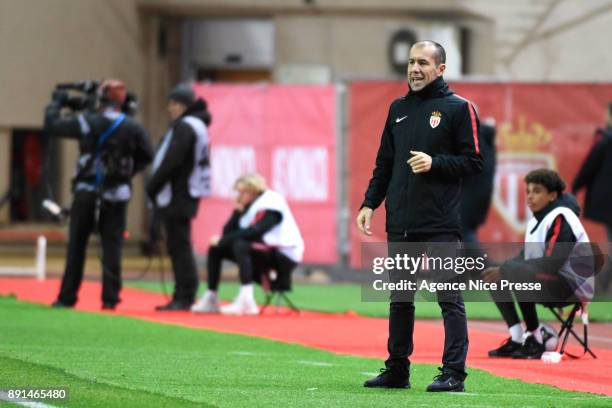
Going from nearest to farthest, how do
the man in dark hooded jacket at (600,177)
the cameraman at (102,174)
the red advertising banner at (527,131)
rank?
1. the cameraman at (102,174)
2. the man in dark hooded jacket at (600,177)
3. the red advertising banner at (527,131)

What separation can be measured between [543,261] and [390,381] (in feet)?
8.07

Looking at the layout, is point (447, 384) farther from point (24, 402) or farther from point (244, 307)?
point (244, 307)

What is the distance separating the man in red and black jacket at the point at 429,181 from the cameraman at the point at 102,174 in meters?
6.55

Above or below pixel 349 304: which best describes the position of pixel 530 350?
above

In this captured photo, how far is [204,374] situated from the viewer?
9141mm

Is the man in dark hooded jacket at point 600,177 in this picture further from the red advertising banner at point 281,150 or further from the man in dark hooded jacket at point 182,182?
the man in dark hooded jacket at point 182,182

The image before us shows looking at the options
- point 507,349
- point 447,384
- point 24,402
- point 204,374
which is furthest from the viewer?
point 507,349

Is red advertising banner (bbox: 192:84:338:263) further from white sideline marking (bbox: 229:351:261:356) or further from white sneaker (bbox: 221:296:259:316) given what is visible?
white sideline marking (bbox: 229:351:261:356)

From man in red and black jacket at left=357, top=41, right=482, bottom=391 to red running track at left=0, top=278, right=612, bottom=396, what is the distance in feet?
2.91

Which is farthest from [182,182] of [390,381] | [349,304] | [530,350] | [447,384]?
[447,384]

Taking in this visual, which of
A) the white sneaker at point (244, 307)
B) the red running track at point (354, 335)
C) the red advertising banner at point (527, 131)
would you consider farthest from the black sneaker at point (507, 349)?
the red advertising banner at point (527, 131)

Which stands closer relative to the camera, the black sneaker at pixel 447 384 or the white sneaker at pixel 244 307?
the black sneaker at pixel 447 384

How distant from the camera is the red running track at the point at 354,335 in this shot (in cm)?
966

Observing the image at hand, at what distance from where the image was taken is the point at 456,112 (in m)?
8.42
